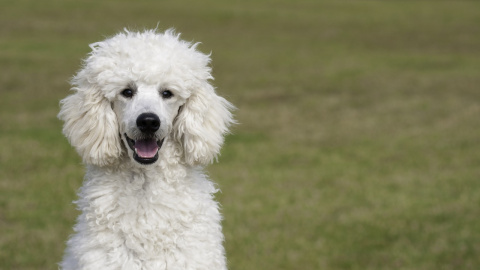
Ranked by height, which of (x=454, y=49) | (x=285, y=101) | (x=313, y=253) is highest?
(x=454, y=49)

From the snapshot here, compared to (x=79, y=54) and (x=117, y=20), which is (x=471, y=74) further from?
(x=117, y=20)

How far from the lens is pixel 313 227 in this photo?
34.2ft

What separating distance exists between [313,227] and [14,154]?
578cm

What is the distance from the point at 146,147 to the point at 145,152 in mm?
39

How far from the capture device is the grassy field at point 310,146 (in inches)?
380

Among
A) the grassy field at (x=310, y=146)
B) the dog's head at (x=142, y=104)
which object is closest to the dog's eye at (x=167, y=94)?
the dog's head at (x=142, y=104)

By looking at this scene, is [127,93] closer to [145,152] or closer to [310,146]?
[145,152]

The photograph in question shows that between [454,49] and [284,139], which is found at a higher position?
[454,49]

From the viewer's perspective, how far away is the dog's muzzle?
15.5ft

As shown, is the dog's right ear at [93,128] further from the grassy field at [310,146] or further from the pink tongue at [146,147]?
the grassy field at [310,146]

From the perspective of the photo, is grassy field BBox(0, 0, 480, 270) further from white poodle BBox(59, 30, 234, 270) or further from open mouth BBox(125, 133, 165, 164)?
open mouth BBox(125, 133, 165, 164)

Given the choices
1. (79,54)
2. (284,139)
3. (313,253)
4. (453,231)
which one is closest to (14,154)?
(284,139)

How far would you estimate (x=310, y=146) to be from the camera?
15.4 meters

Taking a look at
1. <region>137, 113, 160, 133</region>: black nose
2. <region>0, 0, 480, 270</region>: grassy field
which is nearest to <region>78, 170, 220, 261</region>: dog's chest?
<region>137, 113, 160, 133</region>: black nose
